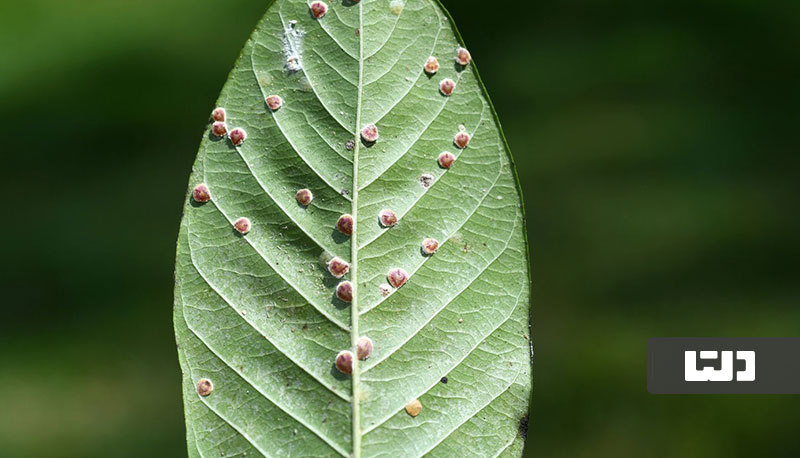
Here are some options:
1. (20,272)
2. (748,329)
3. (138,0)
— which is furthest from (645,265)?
(138,0)

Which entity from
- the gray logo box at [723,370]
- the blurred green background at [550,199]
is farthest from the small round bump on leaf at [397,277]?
the blurred green background at [550,199]

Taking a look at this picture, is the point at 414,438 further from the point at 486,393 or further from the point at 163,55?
the point at 163,55

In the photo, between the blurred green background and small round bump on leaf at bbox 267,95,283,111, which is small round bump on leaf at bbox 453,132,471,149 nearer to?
small round bump on leaf at bbox 267,95,283,111

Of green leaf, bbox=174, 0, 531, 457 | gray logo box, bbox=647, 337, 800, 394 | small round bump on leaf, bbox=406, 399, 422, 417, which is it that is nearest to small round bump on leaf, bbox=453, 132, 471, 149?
green leaf, bbox=174, 0, 531, 457

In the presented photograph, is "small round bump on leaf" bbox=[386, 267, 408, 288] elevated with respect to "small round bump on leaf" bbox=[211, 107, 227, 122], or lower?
lower

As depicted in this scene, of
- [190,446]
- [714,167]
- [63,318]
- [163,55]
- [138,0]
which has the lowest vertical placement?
[63,318]

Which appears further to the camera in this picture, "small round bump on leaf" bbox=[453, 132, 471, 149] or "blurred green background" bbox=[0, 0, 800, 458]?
"blurred green background" bbox=[0, 0, 800, 458]
